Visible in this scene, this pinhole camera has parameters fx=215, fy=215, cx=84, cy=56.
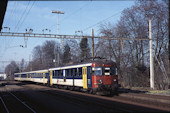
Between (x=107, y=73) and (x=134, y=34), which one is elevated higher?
(x=134, y=34)

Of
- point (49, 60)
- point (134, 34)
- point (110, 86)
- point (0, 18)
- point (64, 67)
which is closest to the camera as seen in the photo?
point (0, 18)

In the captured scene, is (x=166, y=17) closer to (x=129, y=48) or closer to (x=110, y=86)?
(x=129, y=48)

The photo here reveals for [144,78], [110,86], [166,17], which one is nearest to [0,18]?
[110,86]

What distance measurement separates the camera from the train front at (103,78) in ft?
59.4

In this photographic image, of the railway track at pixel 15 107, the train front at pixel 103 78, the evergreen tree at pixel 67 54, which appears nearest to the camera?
the railway track at pixel 15 107

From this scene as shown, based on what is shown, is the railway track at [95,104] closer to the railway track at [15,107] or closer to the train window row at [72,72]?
the railway track at [15,107]

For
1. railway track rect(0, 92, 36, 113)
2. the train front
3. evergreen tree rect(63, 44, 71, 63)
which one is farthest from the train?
evergreen tree rect(63, 44, 71, 63)

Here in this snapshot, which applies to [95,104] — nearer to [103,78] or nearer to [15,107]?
[103,78]

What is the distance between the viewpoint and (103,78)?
60.7 feet

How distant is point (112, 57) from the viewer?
37531mm

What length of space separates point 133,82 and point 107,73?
38.1 feet

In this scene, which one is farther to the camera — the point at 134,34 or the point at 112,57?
the point at 112,57

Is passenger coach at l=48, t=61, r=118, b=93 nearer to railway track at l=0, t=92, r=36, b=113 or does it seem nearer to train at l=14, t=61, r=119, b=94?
train at l=14, t=61, r=119, b=94

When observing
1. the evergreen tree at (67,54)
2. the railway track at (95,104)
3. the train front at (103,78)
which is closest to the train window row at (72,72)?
the train front at (103,78)
